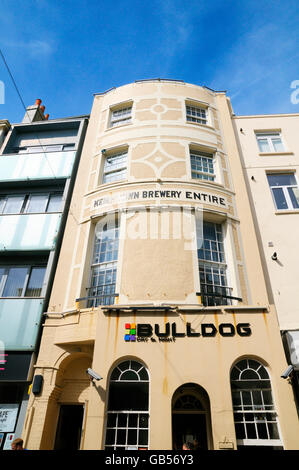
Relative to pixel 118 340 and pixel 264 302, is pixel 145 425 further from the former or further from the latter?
pixel 264 302

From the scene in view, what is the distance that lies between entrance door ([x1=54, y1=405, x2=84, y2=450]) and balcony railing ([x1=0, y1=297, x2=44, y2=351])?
234 centimetres

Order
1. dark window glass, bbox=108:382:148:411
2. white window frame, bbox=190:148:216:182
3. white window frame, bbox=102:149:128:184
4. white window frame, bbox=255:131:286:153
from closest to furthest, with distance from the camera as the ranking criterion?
dark window glass, bbox=108:382:148:411 → white window frame, bbox=190:148:216:182 → white window frame, bbox=102:149:128:184 → white window frame, bbox=255:131:286:153

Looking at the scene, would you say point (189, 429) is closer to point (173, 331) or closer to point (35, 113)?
point (173, 331)

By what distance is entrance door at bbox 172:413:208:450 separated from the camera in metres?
8.16

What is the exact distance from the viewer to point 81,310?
945 centimetres

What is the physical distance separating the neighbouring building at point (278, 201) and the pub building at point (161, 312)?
72 cm

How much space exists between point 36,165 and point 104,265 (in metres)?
7.13

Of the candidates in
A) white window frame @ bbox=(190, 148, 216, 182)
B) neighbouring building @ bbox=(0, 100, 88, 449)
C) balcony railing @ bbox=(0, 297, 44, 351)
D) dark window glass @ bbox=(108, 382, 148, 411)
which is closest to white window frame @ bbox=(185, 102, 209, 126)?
white window frame @ bbox=(190, 148, 216, 182)

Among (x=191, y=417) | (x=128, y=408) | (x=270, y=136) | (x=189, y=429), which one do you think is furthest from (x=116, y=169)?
(x=189, y=429)

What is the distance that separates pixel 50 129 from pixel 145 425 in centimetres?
1563

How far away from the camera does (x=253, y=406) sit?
760cm

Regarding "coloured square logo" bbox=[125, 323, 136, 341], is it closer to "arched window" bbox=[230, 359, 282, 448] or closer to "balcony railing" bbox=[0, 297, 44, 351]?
"arched window" bbox=[230, 359, 282, 448]

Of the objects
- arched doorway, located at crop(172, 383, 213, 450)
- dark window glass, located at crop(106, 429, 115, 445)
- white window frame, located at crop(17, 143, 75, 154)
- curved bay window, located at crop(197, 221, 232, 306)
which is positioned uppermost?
white window frame, located at crop(17, 143, 75, 154)
